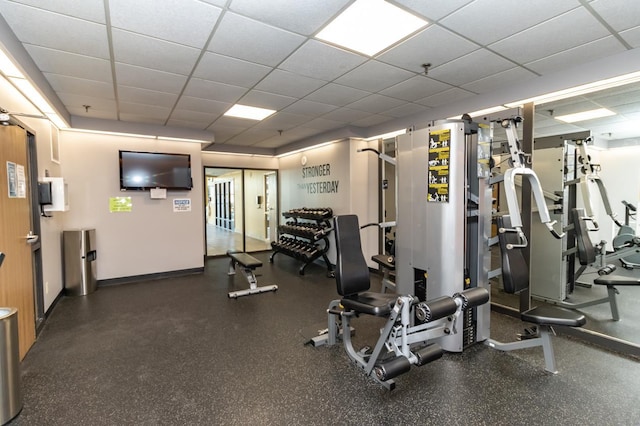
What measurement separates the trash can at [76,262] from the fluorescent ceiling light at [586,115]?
7022 millimetres

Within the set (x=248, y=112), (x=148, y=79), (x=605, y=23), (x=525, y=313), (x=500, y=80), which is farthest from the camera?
(x=248, y=112)

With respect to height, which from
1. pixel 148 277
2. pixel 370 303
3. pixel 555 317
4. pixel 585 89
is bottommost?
pixel 148 277

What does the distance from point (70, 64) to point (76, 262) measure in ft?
9.73

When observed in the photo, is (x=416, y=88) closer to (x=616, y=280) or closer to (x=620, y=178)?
(x=620, y=178)

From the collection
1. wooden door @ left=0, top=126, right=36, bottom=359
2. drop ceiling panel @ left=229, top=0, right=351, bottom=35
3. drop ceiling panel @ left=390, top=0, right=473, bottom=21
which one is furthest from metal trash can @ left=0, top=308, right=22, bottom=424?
drop ceiling panel @ left=390, top=0, right=473, bottom=21

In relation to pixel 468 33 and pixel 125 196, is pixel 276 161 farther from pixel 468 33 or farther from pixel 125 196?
pixel 468 33

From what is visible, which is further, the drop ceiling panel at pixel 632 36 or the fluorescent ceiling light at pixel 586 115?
the fluorescent ceiling light at pixel 586 115

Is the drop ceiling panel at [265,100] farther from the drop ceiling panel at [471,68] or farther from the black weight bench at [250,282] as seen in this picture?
the black weight bench at [250,282]

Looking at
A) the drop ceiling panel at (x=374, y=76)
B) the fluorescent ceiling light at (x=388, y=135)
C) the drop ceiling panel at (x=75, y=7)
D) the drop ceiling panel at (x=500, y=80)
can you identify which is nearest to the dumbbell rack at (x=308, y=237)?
the fluorescent ceiling light at (x=388, y=135)

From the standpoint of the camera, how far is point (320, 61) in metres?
2.96

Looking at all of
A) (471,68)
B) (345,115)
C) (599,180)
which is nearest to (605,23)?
(471,68)

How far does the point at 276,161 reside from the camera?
838cm

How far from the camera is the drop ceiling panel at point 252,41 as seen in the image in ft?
7.64

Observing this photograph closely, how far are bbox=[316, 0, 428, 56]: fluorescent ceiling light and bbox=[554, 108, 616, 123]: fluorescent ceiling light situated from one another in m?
3.25
